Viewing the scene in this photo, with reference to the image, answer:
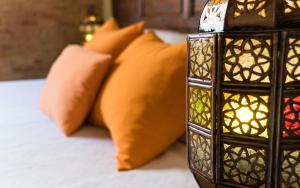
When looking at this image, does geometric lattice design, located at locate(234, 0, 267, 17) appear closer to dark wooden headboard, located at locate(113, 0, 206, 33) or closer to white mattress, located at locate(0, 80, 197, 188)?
white mattress, located at locate(0, 80, 197, 188)

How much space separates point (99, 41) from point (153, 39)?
1.27ft

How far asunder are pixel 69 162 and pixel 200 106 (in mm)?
531

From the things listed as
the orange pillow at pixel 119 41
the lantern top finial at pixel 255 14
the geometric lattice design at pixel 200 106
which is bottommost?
the geometric lattice design at pixel 200 106

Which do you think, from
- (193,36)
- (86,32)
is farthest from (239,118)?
(86,32)

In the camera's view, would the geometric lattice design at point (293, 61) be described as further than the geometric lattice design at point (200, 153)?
No

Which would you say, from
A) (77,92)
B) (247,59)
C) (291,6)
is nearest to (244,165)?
(247,59)

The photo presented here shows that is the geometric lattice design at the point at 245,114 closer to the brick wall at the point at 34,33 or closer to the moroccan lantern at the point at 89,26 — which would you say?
the moroccan lantern at the point at 89,26

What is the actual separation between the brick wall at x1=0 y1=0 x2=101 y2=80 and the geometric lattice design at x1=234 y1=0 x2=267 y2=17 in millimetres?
2597

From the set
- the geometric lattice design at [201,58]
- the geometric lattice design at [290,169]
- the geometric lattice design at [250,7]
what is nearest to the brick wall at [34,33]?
the geometric lattice design at [201,58]

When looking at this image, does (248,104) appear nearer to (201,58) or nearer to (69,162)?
(201,58)

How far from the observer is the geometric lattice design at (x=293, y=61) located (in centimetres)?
55

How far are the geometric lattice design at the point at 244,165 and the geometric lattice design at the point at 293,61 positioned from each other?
0.47 ft

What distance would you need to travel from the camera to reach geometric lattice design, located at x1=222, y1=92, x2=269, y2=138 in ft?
1.91

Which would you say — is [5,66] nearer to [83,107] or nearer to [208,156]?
[83,107]
